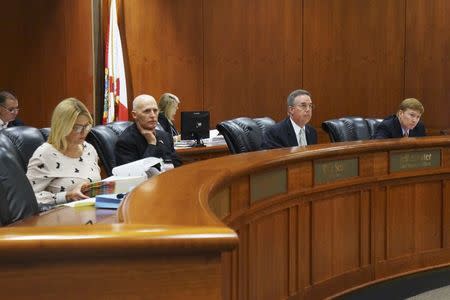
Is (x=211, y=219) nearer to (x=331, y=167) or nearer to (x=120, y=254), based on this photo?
(x=120, y=254)

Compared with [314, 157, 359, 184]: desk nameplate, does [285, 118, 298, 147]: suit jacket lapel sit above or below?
above

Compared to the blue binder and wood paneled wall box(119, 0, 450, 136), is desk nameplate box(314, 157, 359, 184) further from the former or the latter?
wood paneled wall box(119, 0, 450, 136)

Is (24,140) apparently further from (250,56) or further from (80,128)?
(250,56)

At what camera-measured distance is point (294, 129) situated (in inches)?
178

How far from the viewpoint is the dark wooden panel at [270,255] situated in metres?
2.71

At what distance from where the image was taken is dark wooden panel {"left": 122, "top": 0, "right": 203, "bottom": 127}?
7.84m

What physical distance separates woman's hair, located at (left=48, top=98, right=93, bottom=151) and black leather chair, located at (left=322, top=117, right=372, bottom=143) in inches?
82.8

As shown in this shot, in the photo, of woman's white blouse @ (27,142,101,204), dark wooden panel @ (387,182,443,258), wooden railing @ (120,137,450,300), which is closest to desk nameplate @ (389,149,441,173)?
wooden railing @ (120,137,450,300)

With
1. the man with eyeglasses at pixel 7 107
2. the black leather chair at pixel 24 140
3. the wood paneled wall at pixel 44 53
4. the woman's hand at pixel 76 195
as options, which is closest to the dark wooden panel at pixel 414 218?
the woman's hand at pixel 76 195

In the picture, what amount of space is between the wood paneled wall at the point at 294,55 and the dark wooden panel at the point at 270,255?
16.4ft

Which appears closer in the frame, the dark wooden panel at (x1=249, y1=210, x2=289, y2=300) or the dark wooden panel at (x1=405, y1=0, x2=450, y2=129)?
the dark wooden panel at (x1=249, y1=210, x2=289, y2=300)

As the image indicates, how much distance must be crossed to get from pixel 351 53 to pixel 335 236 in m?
5.07

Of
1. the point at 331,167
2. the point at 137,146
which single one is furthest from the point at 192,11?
the point at 331,167

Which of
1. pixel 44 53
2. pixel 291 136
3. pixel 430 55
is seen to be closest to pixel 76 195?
pixel 291 136
